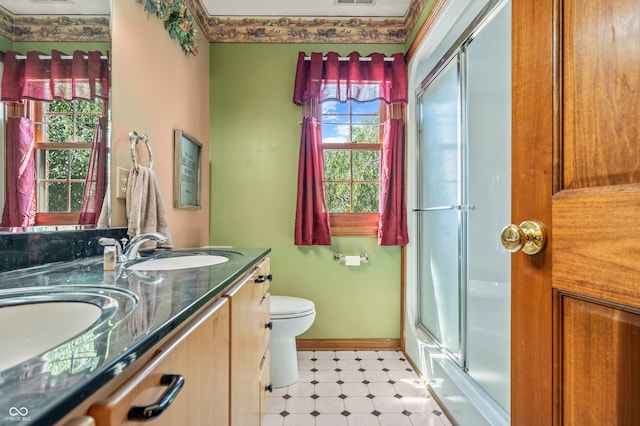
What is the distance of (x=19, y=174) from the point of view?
0.90 meters

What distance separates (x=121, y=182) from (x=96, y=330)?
1091mm

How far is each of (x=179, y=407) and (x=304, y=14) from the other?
8.35 ft

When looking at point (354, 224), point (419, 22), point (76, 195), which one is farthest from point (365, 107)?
point (76, 195)

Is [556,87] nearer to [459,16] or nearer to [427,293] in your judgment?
[459,16]

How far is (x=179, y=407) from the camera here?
575mm

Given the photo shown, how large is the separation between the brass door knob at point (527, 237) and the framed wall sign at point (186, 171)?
178cm

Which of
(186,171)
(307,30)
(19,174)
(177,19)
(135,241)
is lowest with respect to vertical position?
(135,241)

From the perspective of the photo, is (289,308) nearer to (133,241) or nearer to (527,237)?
(133,241)

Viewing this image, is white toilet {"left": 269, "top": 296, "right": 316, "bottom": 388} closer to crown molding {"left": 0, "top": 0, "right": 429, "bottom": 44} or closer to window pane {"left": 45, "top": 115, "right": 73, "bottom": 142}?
window pane {"left": 45, "top": 115, "right": 73, "bottom": 142}

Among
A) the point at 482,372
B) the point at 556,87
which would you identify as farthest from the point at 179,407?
the point at 482,372

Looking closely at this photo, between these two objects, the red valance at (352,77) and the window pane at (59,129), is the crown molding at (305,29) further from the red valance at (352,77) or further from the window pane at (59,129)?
the window pane at (59,129)

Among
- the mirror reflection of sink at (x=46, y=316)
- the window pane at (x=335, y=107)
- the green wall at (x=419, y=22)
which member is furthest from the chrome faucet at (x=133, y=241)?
the green wall at (x=419, y=22)

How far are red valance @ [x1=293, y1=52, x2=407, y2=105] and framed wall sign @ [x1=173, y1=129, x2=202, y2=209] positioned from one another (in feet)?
2.69

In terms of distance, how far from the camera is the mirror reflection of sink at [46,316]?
57cm
